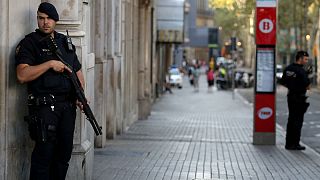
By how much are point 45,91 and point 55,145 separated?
0.53m

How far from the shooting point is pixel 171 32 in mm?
34188

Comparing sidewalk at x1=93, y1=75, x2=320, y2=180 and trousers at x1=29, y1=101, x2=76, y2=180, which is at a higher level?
trousers at x1=29, y1=101, x2=76, y2=180

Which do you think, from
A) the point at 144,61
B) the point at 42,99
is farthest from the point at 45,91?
the point at 144,61

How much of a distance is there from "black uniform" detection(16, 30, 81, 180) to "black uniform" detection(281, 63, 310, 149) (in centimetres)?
718

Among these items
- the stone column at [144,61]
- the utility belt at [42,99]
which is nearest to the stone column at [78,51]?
the utility belt at [42,99]

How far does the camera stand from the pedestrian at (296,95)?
13.1 m

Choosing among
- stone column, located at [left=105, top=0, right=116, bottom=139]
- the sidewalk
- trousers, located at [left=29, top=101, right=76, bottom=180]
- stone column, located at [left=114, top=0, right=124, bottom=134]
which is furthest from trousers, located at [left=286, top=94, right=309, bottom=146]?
trousers, located at [left=29, top=101, right=76, bottom=180]

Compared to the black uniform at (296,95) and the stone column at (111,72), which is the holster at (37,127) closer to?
the black uniform at (296,95)

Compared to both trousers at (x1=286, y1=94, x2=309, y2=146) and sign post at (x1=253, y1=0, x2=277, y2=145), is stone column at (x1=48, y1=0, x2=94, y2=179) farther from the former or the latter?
sign post at (x1=253, y1=0, x2=277, y2=145)

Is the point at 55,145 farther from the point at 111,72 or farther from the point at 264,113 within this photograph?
the point at 111,72

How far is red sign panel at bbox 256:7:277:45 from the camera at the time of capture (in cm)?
1421

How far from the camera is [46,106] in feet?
21.1

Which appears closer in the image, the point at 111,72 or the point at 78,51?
the point at 78,51

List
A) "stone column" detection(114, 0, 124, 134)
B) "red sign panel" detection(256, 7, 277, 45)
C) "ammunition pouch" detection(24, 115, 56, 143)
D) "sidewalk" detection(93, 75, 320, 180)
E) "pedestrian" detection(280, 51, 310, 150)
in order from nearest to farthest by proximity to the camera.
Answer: "ammunition pouch" detection(24, 115, 56, 143), "sidewalk" detection(93, 75, 320, 180), "pedestrian" detection(280, 51, 310, 150), "red sign panel" detection(256, 7, 277, 45), "stone column" detection(114, 0, 124, 134)
